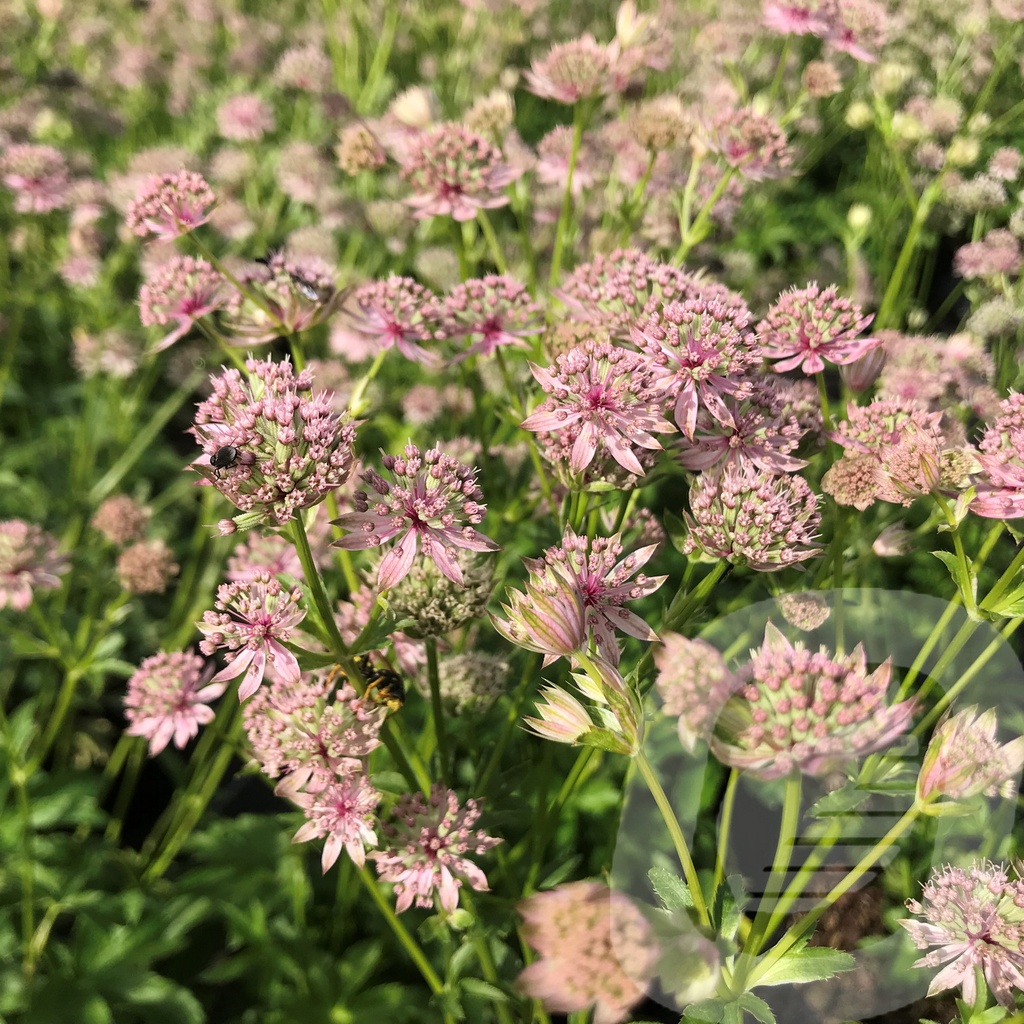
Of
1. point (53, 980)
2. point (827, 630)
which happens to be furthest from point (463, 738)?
point (53, 980)

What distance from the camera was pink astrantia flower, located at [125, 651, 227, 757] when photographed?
1631 millimetres

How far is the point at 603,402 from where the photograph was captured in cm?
121

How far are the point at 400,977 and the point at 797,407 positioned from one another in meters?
1.72

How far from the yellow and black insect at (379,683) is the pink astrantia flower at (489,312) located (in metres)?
0.65

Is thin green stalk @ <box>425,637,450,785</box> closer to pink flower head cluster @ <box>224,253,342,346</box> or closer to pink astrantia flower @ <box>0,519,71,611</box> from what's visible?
pink flower head cluster @ <box>224,253,342,346</box>

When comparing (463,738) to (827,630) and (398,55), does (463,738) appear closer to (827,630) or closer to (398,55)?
(827,630)

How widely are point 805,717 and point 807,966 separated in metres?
0.35

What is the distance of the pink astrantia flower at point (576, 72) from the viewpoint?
6.57ft

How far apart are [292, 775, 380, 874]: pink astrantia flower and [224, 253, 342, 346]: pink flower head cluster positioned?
85cm

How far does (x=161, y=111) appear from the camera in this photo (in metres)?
4.34

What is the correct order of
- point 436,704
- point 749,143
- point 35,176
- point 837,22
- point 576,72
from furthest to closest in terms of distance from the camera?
1. point 35,176
2. point 837,22
3. point 576,72
4. point 749,143
5. point 436,704

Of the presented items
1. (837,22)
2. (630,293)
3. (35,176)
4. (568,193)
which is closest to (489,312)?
(630,293)

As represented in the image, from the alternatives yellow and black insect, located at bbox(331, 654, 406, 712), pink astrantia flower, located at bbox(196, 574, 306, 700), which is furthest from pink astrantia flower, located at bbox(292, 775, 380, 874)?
pink astrantia flower, located at bbox(196, 574, 306, 700)

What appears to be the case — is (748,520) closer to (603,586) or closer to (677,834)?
(603,586)
